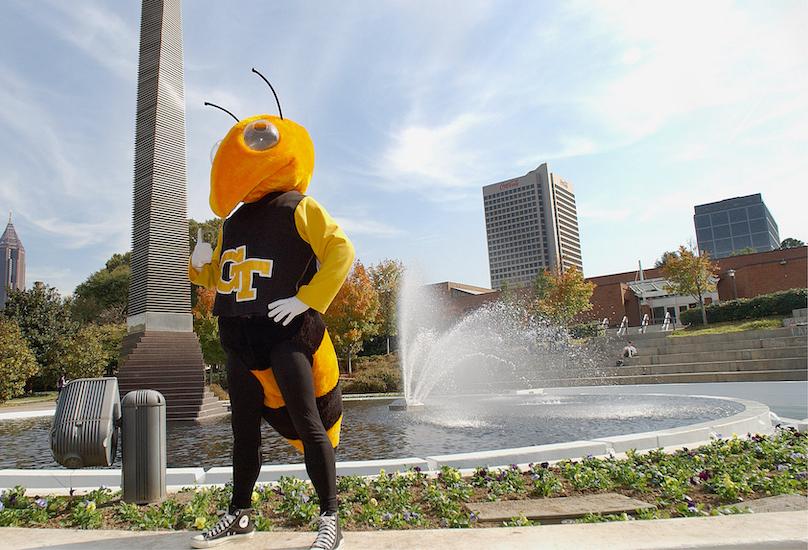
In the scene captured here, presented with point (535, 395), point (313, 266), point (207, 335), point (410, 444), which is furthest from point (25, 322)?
point (313, 266)

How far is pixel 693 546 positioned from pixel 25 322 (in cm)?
4055

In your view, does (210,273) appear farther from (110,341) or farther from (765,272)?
(765,272)

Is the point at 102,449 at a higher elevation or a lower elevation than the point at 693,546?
higher

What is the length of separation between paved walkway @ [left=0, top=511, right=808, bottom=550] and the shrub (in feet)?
90.3

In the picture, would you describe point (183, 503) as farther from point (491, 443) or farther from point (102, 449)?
point (491, 443)

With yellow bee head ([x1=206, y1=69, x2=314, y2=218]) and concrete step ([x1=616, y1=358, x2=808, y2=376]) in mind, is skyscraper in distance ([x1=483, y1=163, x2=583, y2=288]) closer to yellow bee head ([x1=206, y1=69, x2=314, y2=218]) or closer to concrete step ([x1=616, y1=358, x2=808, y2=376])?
concrete step ([x1=616, y1=358, x2=808, y2=376])

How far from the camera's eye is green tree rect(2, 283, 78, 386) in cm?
3293

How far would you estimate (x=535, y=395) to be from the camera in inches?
513

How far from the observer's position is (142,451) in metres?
3.49

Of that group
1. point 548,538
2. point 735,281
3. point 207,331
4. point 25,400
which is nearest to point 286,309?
point 548,538

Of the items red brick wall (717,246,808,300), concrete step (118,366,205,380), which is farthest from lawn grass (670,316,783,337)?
concrete step (118,366,205,380)

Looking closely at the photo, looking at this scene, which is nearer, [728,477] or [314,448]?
[314,448]

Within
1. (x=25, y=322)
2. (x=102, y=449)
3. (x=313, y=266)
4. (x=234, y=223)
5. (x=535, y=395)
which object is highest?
(x=25, y=322)

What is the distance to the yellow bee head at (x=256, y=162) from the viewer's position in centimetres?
298
